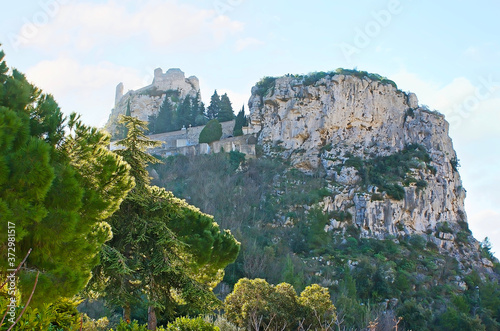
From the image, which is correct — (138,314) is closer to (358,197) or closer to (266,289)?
(266,289)

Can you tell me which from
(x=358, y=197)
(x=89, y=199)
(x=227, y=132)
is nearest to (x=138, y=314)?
(x=89, y=199)

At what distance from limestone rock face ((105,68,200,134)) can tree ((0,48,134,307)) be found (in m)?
46.0

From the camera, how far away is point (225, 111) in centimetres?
4091

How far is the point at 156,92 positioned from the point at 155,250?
46.0 metres

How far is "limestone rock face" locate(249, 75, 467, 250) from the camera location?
30750mm

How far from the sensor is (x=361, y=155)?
3281cm

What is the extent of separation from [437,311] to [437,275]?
4706 mm

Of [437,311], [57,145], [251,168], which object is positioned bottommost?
[437,311]

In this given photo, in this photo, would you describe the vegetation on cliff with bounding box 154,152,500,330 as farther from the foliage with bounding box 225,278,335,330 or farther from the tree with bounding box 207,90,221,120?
the tree with bounding box 207,90,221,120

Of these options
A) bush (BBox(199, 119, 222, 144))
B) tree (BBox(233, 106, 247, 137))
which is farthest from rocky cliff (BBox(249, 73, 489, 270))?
bush (BBox(199, 119, 222, 144))

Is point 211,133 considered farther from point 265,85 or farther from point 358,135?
A: point 358,135

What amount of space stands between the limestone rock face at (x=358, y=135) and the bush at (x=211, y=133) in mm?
3064

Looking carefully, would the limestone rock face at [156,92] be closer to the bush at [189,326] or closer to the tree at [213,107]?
the tree at [213,107]

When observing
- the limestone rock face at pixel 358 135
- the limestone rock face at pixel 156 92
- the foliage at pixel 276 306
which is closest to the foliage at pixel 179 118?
the limestone rock face at pixel 156 92
